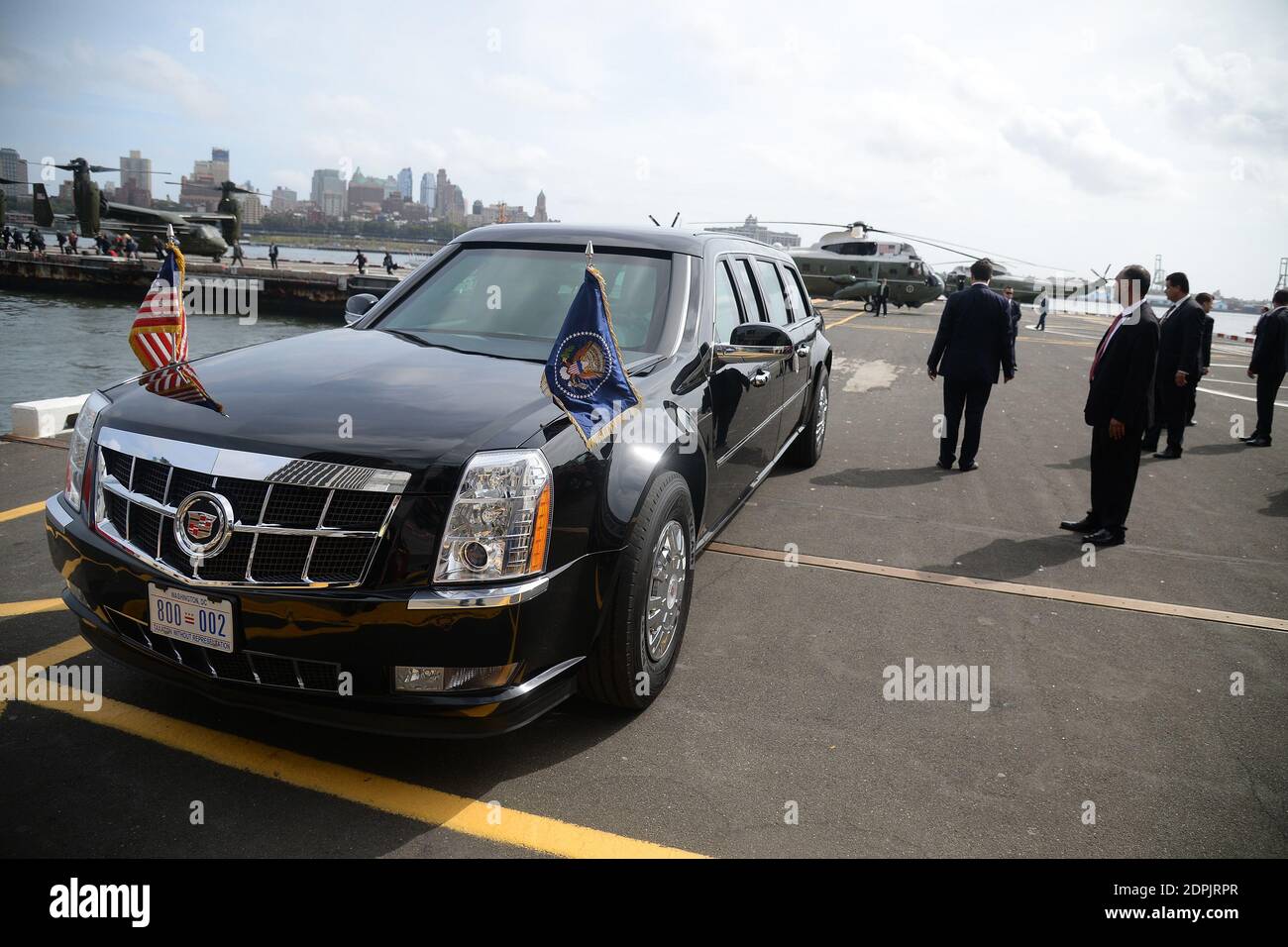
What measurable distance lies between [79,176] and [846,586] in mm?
79469

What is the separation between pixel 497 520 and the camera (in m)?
2.72

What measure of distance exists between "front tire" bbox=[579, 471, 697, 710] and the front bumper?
0.78ft

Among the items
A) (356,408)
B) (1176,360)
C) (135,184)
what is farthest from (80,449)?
(135,184)

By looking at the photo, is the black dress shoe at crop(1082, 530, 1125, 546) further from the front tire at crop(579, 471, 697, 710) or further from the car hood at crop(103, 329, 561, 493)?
the car hood at crop(103, 329, 561, 493)

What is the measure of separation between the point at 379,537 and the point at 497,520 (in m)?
0.36

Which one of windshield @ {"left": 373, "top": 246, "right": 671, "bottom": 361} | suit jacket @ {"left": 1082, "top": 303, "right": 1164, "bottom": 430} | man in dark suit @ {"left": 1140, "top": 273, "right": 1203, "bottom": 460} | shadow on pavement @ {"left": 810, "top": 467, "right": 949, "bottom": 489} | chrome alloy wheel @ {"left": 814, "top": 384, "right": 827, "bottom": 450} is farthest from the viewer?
man in dark suit @ {"left": 1140, "top": 273, "right": 1203, "bottom": 460}

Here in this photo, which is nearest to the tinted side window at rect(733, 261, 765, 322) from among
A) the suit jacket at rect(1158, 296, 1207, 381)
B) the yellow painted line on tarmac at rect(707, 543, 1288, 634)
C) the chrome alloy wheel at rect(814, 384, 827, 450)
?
the yellow painted line on tarmac at rect(707, 543, 1288, 634)

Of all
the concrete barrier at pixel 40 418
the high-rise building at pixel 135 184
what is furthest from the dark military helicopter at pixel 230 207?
the high-rise building at pixel 135 184

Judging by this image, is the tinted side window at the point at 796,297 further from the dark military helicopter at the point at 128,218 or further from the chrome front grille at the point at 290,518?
the dark military helicopter at the point at 128,218

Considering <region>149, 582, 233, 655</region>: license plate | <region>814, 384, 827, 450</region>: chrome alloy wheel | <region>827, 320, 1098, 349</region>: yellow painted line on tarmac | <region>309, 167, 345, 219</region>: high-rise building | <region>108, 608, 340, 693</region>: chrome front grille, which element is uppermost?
<region>309, 167, 345, 219</region>: high-rise building

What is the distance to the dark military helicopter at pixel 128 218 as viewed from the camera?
6094cm

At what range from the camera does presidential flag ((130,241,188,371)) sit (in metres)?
4.12

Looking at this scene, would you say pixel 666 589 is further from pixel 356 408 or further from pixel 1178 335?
pixel 1178 335
